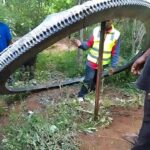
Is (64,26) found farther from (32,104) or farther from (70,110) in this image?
(32,104)

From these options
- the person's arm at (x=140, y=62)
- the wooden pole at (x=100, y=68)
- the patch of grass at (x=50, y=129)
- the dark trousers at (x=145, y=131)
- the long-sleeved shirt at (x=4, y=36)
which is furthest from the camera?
the long-sleeved shirt at (x=4, y=36)

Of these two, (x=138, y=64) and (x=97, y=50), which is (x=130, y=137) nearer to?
(x=138, y=64)

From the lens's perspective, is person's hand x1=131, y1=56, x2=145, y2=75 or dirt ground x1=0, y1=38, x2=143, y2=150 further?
dirt ground x1=0, y1=38, x2=143, y2=150

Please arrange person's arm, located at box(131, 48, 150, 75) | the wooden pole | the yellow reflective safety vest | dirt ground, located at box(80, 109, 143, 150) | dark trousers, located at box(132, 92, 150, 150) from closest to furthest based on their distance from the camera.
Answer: dark trousers, located at box(132, 92, 150, 150) → person's arm, located at box(131, 48, 150, 75) → dirt ground, located at box(80, 109, 143, 150) → the wooden pole → the yellow reflective safety vest

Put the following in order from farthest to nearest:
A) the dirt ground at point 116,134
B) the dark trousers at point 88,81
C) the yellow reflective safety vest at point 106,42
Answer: the dark trousers at point 88,81, the yellow reflective safety vest at point 106,42, the dirt ground at point 116,134

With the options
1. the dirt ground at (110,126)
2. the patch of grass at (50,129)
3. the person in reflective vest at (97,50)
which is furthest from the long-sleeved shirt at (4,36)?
the patch of grass at (50,129)

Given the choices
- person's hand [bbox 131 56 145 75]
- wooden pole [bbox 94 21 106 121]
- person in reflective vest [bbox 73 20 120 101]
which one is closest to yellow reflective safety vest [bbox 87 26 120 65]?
person in reflective vest [bbox 73 20 120 101]

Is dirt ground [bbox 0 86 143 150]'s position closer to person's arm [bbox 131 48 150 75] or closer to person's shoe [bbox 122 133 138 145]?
person's shoe [bbox 122 133 138 145]

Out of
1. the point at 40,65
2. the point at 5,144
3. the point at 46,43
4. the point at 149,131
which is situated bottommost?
the point at 40,65

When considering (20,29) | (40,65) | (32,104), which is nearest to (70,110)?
(32,104)

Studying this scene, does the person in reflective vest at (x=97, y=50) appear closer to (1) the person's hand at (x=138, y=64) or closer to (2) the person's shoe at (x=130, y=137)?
(2) the person's shoe at (x=130, y=137)

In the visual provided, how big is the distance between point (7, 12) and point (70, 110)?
8.03m

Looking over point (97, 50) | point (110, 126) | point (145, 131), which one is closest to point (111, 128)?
point (110, 126)

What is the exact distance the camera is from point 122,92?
300 inches
